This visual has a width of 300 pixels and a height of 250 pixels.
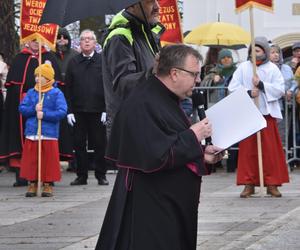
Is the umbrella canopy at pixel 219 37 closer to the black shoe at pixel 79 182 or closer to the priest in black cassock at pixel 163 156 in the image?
the black shoe at pixel 79 182

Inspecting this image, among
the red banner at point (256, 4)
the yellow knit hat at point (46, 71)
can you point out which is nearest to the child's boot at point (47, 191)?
the yellow knit hat at point (46, 71)

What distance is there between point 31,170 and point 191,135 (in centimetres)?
823

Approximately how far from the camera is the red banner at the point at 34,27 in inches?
558

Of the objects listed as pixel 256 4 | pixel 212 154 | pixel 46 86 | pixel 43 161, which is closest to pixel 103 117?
pixel 46 86

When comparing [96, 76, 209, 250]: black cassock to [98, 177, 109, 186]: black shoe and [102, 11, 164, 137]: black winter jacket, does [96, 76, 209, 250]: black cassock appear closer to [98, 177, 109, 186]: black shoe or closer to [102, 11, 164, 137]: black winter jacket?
[102, 11, 164, 137]: black winter jacket

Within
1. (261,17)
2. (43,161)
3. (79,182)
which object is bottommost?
(79,182)

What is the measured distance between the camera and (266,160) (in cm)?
1278

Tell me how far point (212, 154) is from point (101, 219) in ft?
16.6

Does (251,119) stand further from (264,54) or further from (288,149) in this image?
(288,149)

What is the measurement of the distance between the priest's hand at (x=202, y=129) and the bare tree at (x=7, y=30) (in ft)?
55.8

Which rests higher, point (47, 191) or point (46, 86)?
point (46, 86)

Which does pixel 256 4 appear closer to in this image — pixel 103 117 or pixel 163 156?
pixel 103 117

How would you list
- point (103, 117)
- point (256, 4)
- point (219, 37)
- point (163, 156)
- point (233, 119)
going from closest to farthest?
1. point (163, 156)
2. point (233, 119)
3. point (256, 4)
4. point (103, 117)
5. point (219, 37)

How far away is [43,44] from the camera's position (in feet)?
48.1
